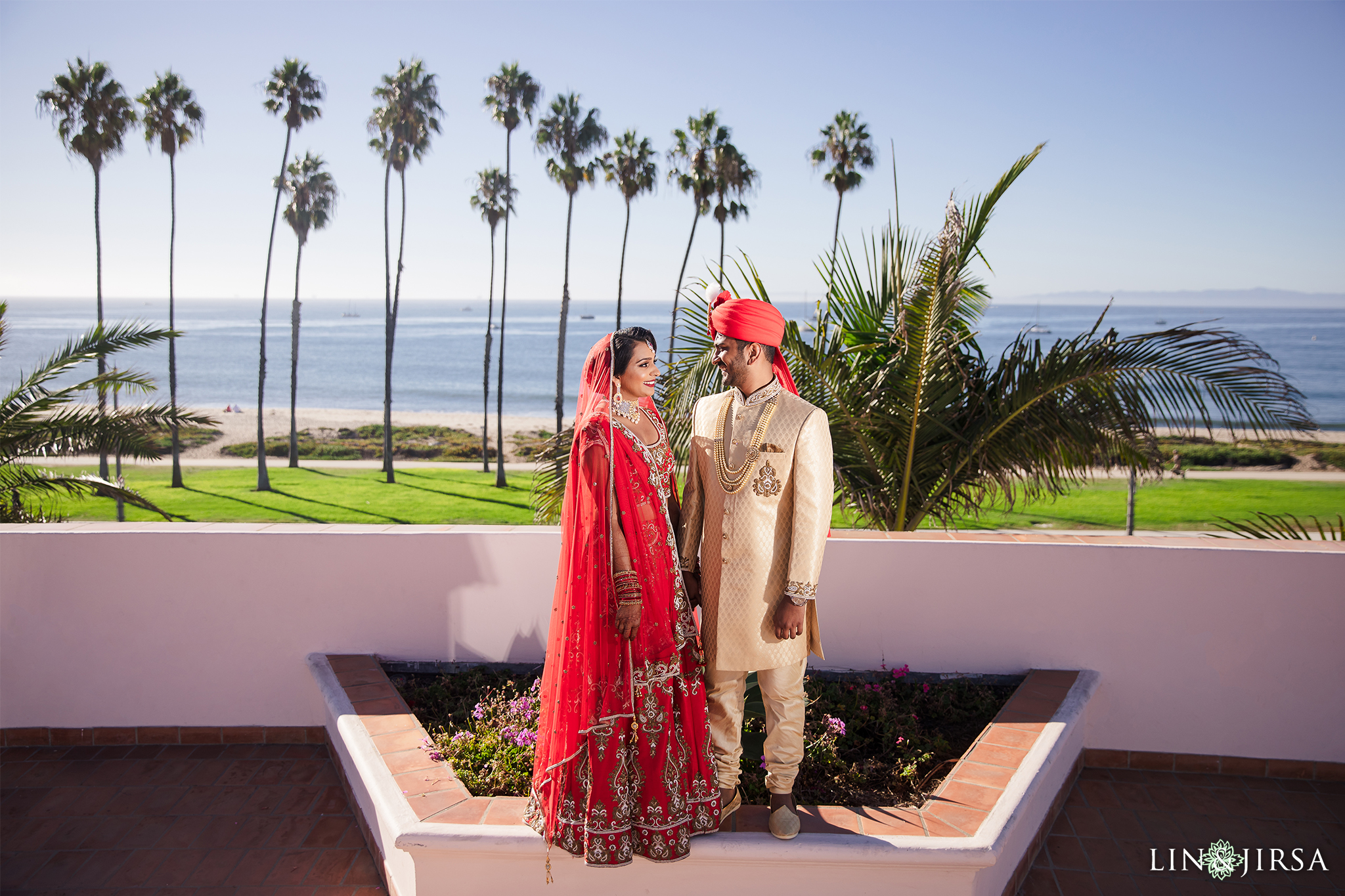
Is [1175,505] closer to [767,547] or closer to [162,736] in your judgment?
[767,547]

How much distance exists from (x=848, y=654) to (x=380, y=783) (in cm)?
215

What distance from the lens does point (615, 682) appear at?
2471 millimetres

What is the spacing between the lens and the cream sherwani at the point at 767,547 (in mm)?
2453

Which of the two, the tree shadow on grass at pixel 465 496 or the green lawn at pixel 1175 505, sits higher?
the green lawn at pixel 1175 505

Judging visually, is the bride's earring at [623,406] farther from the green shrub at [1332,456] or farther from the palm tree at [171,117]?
the green shrub at [1332,456]

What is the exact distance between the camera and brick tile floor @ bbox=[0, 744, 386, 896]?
2.88m

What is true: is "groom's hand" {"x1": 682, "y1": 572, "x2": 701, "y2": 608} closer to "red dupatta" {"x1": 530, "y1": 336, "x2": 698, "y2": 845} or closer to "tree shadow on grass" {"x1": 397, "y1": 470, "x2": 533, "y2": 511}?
"red dupatta" {"x1": 530, "y1": 336, "x2": 698, "y2": 845}

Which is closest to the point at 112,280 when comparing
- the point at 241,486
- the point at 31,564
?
the point at 241,486

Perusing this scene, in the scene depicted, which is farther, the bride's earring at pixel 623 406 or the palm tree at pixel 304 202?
→ the palm tree at pixel 304 202

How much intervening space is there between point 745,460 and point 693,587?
0.49 metres

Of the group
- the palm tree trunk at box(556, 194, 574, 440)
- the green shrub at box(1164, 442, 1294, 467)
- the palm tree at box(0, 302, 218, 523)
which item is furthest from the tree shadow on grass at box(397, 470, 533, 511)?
the green shrub at box(1164, 442, 1294, 467)

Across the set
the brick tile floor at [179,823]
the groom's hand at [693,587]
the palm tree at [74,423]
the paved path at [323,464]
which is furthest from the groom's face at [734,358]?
the paved path at [323,464]

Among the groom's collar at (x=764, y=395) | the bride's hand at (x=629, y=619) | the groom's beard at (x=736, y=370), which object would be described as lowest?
the bride's hand at (x=629, y=619)

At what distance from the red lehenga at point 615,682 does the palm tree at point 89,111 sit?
27.1 metres
